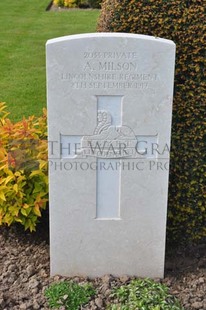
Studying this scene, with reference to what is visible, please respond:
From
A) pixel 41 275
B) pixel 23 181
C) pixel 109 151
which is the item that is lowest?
pixel 41 275

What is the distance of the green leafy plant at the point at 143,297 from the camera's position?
10.4 ft

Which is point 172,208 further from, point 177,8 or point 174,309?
point 177,8

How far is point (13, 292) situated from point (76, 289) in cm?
42

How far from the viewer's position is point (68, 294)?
3309 mm

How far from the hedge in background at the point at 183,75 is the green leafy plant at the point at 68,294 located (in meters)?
0.90

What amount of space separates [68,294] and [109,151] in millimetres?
925

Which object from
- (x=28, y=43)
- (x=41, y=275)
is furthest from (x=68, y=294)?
(x=28, y=43)

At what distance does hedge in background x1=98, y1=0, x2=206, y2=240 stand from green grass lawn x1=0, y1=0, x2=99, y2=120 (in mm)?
3435

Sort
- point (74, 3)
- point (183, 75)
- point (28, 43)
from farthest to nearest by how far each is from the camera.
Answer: point (74, 3), point (28, 43), point (183, 75)

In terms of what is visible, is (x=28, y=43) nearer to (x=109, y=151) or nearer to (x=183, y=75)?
(x=183, y=75)

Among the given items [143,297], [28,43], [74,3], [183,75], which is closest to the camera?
[143,297]

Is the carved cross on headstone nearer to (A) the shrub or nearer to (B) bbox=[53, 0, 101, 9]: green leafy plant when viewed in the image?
(A) the shrub

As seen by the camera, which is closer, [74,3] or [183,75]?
[183,75]

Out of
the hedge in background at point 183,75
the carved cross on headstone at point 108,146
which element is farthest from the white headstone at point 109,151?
the hedge in background at point 183,75
